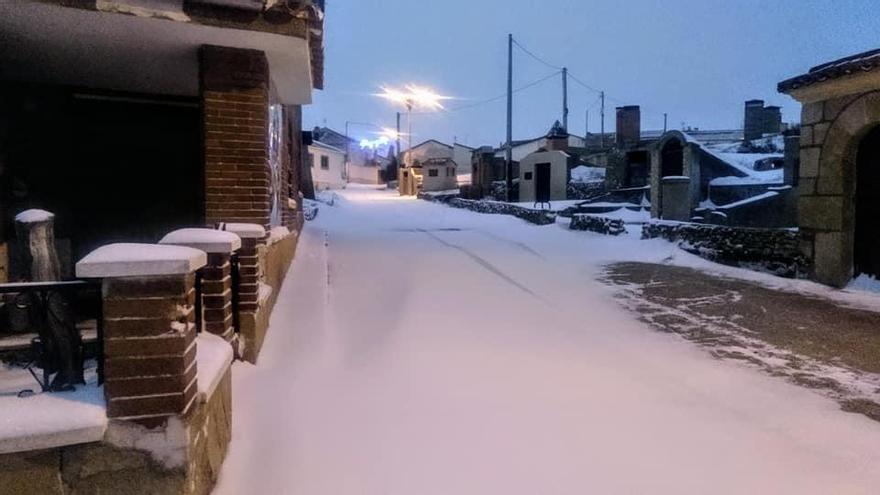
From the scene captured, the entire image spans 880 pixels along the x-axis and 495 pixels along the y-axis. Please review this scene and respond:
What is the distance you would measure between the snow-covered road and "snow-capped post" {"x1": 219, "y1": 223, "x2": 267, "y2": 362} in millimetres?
189

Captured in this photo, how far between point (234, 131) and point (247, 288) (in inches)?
59.5

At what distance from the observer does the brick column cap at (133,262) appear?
6.90 ft

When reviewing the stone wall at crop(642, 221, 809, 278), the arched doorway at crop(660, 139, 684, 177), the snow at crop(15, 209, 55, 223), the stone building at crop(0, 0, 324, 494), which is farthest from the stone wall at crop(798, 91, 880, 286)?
the snow at crop(15, 209, 55, 223)

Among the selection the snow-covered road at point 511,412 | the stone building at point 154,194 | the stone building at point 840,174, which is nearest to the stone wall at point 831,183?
the stone building at point 840,174

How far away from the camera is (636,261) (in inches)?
412

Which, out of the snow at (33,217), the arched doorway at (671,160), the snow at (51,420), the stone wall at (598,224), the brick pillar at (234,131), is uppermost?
the arched doorway at (671,160)

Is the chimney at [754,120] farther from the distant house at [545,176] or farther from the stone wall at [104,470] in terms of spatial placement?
the stone wall at [104,470]

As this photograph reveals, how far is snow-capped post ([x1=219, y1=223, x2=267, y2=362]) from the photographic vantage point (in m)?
4.09

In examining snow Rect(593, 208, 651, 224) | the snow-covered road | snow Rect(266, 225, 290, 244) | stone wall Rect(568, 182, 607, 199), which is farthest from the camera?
stone wall Rect(568, 182, 607, 199)

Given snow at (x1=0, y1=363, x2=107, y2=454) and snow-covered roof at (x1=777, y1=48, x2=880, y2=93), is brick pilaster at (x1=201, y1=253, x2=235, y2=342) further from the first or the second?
snow-covered roof at (x1=777, y1=48, x2=880, y2=93)

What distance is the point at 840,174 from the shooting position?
780cm

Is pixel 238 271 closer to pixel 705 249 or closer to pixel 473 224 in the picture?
pixel 705 249

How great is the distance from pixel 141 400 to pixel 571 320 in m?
4.68

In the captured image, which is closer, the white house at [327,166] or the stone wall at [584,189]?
the stone wall at [584,189]
